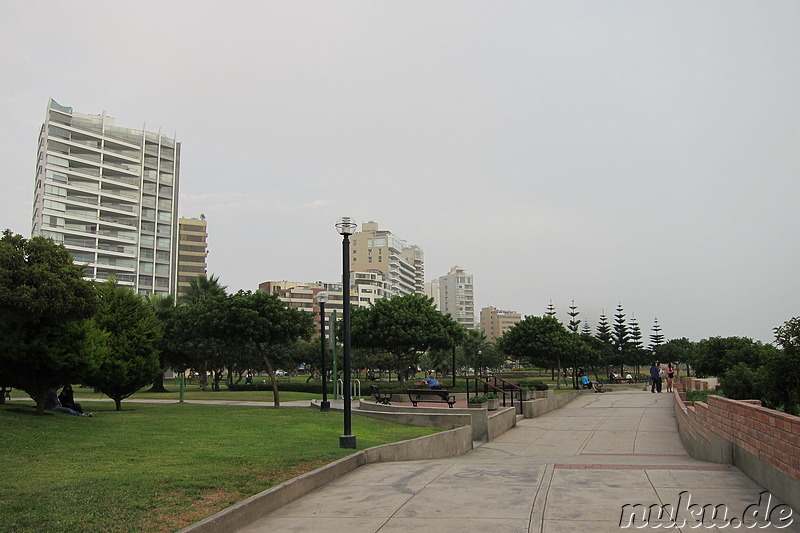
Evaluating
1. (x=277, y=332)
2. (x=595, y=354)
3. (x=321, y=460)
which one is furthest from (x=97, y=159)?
(x=321, y=460)

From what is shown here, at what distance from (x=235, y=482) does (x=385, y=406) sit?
11.5m

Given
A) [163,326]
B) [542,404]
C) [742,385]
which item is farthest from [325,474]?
[163,326]

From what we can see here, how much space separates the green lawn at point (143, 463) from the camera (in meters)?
6.22

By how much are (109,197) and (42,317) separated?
8306 centimetres

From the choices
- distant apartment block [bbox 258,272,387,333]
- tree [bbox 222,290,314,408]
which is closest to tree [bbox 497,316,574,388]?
tree [bbox 222,290,314,408]

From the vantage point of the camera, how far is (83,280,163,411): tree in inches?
768

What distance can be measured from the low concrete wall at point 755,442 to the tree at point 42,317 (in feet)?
42.9

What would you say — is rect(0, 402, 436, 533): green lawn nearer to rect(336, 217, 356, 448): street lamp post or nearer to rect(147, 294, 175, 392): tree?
rect(336, 217, 356, 448): street lamp post

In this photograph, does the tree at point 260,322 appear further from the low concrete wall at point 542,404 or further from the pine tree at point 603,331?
the pine tree at point 603,331

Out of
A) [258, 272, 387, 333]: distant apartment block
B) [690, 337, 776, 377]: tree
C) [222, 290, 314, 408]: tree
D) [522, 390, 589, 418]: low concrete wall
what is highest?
[258, 272, 387, 333]: distant apartment block

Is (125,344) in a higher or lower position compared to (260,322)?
lower

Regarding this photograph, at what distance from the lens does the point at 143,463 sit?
9383 millimetres

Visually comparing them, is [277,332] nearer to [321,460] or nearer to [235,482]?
[321,460]

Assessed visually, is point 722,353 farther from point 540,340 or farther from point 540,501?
point 540,340
